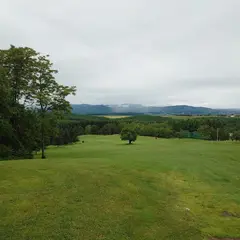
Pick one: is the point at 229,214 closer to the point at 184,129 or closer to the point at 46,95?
the point at 46,95

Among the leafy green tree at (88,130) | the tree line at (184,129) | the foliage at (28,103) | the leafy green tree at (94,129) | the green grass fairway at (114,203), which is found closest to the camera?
the green grass fairway at (114,203)

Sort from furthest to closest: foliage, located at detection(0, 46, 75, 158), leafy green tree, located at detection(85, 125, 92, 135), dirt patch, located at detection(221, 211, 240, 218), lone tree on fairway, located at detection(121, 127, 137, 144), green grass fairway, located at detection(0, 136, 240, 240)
→ leafy green tree, located at detection(85, 125, 92, 135)
lone tree on fairway, located at detection(121, 127, 137, 144)
foliage, located at detection(0, 46, 75, 158)
dirt patch, located at detection(221, 211, 240, 218)
green grass fairway, located at detection(0, 136, 240, 240)

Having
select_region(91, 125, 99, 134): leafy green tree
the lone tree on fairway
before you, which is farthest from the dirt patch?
select_region(91, 125, 99, 134): leafy green tree

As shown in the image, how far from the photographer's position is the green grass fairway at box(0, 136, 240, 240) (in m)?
12.2

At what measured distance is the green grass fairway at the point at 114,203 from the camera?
1223 cm

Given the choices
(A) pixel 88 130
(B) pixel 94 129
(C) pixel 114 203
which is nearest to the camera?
(C) pixel 114 203

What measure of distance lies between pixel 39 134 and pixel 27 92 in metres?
5.67

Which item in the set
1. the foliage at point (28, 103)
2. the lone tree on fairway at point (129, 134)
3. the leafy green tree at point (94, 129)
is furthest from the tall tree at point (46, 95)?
the leafy green tree at point (94, 129)

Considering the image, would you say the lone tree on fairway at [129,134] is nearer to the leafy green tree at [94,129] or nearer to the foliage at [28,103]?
the foliage at [28,103]

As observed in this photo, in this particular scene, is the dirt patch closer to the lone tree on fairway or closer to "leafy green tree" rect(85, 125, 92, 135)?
the lone tree on fairway

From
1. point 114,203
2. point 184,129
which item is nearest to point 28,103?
point 114,203

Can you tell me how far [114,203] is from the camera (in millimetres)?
15742

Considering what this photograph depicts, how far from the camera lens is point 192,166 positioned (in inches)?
1132

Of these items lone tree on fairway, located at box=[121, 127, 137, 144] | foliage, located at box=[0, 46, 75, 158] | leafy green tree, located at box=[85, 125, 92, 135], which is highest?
foliage, located at box=[0, 46, 75, 158]
